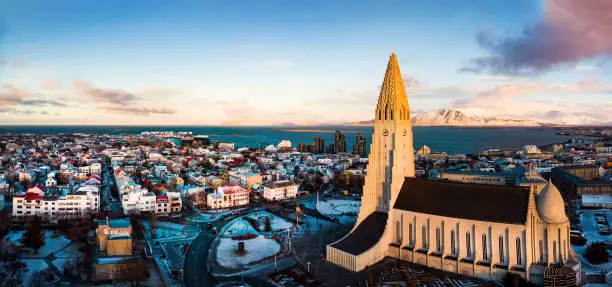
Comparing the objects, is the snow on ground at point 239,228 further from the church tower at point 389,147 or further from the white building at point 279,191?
the white building at point 279,191

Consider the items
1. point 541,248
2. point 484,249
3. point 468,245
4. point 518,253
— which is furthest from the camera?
point 468,245

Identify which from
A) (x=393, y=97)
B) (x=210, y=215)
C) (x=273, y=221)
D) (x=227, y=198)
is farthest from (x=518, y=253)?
(x=227, y=198)

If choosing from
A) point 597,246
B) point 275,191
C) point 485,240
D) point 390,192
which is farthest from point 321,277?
point 275,191

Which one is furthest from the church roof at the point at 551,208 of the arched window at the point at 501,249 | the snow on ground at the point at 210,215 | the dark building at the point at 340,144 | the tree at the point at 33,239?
the dark building at the point at 340,144

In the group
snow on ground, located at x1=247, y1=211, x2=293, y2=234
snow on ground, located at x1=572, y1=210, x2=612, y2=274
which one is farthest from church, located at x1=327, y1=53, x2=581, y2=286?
snow on ground, located at x1=247, y1=211, x2=293, y2=234

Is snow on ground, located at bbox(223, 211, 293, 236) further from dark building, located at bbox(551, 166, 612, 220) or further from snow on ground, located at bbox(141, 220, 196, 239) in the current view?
dark building, located at bbox(551, 166, 612, 220)

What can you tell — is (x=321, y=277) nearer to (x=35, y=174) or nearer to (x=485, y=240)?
(x=485, y=240)

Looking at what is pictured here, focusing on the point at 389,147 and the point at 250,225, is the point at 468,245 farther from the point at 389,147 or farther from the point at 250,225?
the point at 250,225
